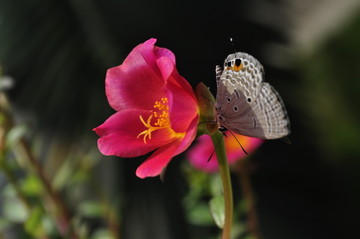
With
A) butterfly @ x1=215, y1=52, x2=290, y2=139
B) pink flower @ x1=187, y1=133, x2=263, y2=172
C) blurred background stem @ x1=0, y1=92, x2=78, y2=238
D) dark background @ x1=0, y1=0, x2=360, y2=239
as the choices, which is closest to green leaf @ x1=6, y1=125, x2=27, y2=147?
blurred background stem @ x1=0, y1=92, x2=78, y2=238

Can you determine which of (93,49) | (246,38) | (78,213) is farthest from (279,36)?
(78,213)

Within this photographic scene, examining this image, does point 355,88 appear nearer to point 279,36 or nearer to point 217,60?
point 279,36

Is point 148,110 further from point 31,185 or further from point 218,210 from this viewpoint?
point 31,185

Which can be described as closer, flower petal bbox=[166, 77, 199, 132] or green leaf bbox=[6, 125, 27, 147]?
flower petal bbox=[166, 77, 199, 132]

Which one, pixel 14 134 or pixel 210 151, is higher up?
pixel 14 134

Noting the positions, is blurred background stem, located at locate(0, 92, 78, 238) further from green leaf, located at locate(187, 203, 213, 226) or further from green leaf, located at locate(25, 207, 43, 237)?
green leaf, located at locate(187, 203, 213, 226)

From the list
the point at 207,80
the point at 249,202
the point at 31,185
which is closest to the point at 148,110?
the point at 249,202

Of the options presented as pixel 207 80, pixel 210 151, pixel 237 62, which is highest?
pixel 237 62
